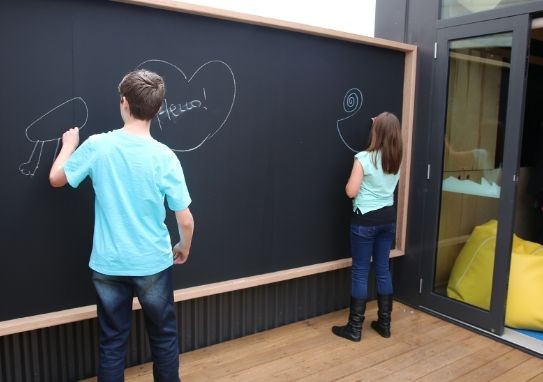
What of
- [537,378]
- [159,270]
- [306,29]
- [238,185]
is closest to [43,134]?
[159,270]

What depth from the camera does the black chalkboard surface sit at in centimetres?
196

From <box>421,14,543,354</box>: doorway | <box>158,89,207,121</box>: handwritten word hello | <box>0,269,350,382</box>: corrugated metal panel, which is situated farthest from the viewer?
<box>421,14,543,354</box>: doorway

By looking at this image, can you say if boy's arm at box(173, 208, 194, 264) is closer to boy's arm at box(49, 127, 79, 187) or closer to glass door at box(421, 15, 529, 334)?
boy's arm at box(49, 127, 79, 187)

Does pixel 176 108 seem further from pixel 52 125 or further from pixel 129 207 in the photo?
pixel 129 207

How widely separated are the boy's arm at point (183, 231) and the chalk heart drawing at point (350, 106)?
1427 millimetres

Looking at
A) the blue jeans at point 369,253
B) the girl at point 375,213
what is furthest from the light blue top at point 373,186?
the blue jeans at point 369,253

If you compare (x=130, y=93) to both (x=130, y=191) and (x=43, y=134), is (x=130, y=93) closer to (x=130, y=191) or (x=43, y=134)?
(x=130, y=191)

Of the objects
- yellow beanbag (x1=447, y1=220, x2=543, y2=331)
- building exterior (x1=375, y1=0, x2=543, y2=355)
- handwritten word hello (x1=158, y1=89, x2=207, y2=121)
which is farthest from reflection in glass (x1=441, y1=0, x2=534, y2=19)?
handwritten word hello (x1=158, y1=89, x2=207, y2=121)

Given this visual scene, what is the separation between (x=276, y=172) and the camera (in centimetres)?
276

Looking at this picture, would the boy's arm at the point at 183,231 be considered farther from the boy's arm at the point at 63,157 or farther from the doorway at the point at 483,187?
the doorway at the point at 483,187

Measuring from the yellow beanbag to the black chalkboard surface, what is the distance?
0.89 meters

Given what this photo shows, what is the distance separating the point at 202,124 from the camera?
7.97 feet

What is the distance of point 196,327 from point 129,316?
77 centimetres

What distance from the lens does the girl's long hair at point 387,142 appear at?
2.69 m
